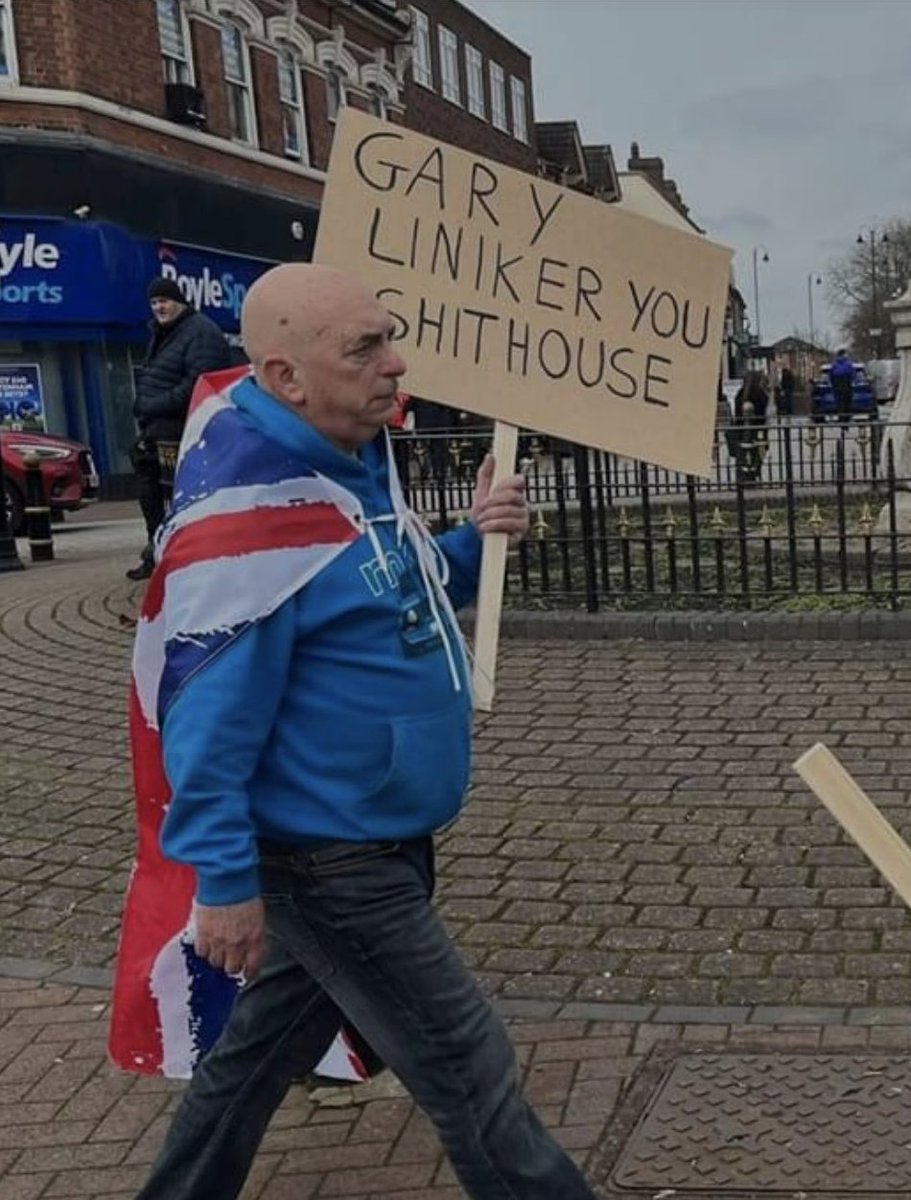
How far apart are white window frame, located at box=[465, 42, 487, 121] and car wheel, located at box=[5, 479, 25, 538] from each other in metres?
27.1

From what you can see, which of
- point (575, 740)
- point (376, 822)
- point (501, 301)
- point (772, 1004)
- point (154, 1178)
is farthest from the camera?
point (575, 740)

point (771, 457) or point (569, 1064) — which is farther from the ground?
point (771, 457)

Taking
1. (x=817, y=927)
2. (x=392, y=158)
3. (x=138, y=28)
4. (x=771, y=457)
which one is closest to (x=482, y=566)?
(x=392, y=158)

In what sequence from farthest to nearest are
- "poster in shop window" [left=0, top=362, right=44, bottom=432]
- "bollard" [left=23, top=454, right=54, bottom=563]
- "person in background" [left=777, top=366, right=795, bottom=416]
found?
"person in background" [left=777, top=366, right=795, bottom=416] → "poster in shop window" [left=0, top=362, right=44, bottom=432] → "bollard" [left=23, top=454, right=54, bottom=563]

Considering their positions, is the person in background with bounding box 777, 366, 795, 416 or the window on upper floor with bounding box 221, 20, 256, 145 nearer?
the window on upper floor with bounding box 221, 20, 256, 145

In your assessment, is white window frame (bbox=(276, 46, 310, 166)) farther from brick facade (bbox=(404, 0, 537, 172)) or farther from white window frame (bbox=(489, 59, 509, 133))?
white window frame (bbox=(489, 59, 509, 133))

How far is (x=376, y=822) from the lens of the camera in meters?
2.31

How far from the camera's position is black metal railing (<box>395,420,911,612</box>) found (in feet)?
26.7

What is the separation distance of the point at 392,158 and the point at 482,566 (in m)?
1.02

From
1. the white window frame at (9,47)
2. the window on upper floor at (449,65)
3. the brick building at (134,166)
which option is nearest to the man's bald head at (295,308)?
the brick building at (134,166)

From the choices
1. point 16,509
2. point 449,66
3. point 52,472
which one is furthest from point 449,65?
point 16,509

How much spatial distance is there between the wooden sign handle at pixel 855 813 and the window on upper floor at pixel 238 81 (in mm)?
25825

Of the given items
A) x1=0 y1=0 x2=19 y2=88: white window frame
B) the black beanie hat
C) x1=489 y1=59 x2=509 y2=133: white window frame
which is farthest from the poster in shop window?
x1=489 y1=59 x2=509 y2=133: white window frame

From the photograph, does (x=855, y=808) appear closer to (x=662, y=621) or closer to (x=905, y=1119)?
(x=905, y=1119)
